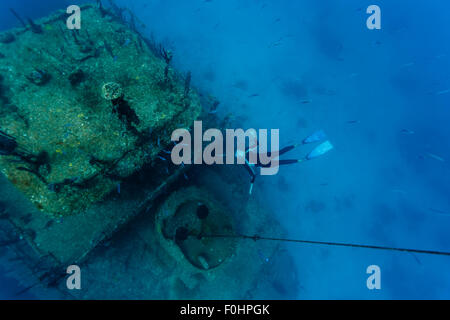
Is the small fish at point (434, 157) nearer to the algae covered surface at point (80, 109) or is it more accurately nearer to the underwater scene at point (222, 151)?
the underwater scene at point (222, 151)

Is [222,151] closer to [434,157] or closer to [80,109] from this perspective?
[80,109]

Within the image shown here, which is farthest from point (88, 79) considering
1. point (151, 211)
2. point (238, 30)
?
point (238, 30)

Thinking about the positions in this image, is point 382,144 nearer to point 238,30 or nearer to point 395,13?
point 238,30

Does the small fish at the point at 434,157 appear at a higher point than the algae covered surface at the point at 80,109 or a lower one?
higher

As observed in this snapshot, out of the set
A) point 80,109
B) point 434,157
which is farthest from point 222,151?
point 434,157

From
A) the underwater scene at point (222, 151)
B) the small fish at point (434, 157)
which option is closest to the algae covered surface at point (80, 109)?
the underwater scene at point (222, 151)

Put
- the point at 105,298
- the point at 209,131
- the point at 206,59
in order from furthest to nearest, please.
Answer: the point at 206,59 → the point at 209,131 → the point at 105,298
